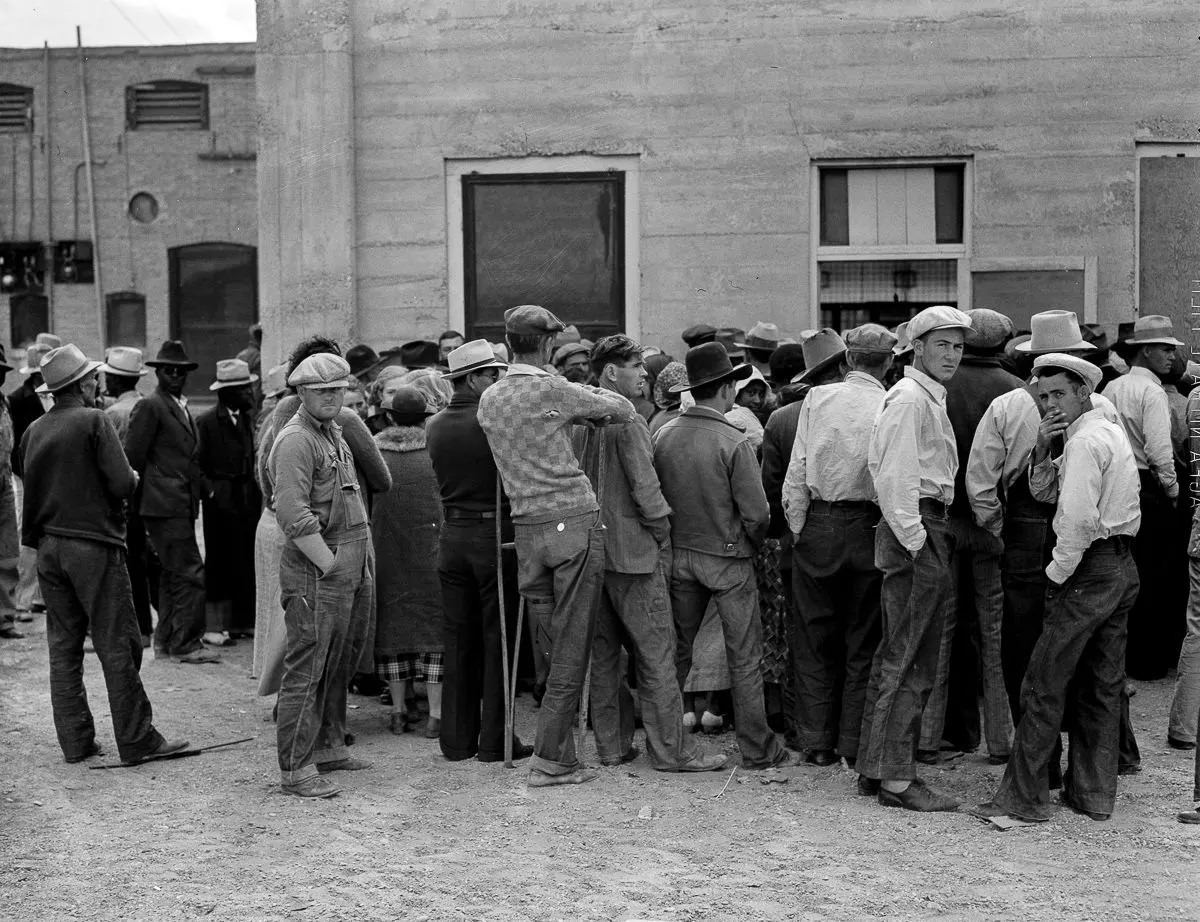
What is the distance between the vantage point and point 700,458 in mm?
7281

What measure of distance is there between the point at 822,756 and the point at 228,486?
17.1 ft

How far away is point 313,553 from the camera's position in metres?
6.93

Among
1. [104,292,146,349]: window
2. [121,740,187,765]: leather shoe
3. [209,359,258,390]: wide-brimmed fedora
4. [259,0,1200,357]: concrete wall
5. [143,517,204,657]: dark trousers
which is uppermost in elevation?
[259,0,1200,357]: concrete wall

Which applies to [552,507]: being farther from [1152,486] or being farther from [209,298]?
[209,298]

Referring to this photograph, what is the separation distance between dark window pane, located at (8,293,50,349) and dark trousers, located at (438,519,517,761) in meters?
25.2

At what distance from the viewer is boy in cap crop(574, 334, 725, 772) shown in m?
7.16

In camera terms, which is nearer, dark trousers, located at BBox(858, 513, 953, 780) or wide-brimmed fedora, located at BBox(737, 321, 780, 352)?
dark trousers, located at BBox(858, 513, 953, 780)

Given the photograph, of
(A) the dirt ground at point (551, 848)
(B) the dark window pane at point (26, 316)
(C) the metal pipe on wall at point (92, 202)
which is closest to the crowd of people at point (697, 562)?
(A) the dirt ground at point (551, 848)

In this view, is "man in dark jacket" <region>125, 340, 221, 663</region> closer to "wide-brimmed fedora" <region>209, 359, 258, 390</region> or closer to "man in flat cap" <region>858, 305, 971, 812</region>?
"wide-brimmed fedora" <region>209, 359, 258, 390</region>

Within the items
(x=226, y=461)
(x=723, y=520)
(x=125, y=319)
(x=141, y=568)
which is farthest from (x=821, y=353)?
(x=125, y=319)

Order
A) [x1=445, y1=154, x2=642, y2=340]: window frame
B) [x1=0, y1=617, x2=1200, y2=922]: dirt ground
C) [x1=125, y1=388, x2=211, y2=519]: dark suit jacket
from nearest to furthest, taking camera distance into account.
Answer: [x1=0, y1=617, x2=1200, y2=922]: dirt ground → [x1=125, y1=388, x2=211, y2=519]: dark suit jacket → [x1=445, y1=154, x2=642, y2=340]: window frame

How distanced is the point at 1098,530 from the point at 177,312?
86.4ft

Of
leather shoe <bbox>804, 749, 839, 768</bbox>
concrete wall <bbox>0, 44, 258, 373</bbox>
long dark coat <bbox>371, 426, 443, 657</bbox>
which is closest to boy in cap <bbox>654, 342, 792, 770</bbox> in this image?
leather shoe <bbox>804, 749, 839, 768</bbox>

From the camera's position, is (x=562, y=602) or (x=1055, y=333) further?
(x=562, y=602)
